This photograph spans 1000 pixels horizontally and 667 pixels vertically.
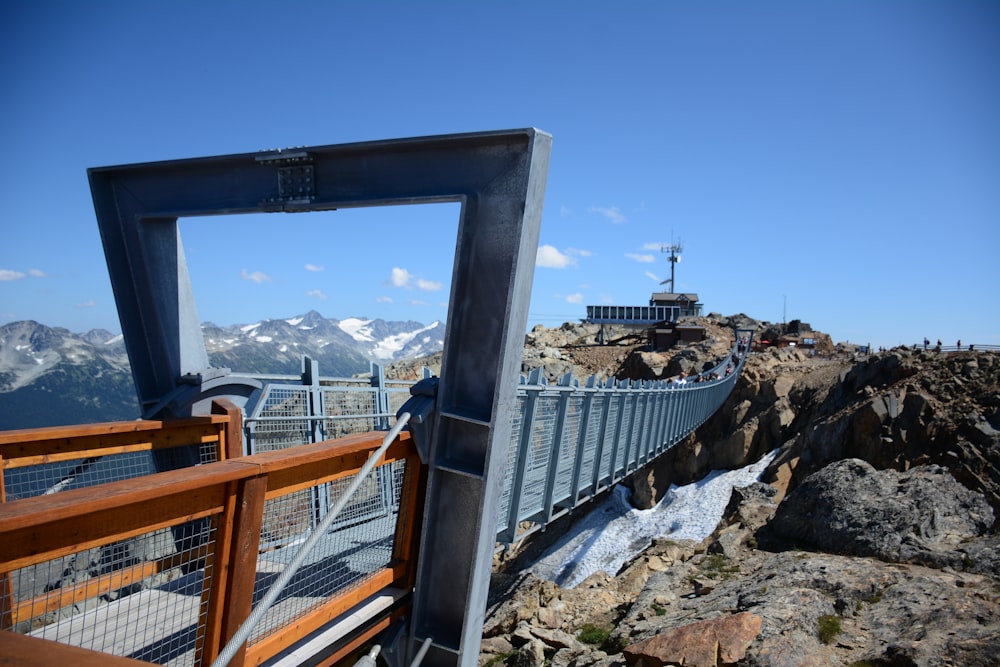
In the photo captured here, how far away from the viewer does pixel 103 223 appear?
15.8 feet

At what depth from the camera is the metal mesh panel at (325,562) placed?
350 cm

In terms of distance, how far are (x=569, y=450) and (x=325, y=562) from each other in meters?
4.62

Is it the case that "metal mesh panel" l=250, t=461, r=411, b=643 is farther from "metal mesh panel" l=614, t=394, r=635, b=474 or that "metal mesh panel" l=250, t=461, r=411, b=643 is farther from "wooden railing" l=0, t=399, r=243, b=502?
"metal mesh panel" l=614, t=394, r=635, b=474

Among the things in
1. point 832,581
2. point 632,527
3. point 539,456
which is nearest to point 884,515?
point 832,581

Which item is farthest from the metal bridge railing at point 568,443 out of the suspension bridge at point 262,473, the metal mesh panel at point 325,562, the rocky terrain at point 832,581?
the suspension bridge at point 262,473

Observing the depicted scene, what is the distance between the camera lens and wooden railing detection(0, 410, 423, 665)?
2074 millimetres

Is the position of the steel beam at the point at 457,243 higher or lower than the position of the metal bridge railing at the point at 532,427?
higher

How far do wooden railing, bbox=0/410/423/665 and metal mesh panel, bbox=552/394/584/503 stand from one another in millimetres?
4185

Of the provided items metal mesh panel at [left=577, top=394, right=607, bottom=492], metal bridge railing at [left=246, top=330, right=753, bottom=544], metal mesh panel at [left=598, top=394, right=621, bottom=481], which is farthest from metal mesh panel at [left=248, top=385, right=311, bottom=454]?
metal mesh panel at [left=598, top=394, right=621, bottom=481]

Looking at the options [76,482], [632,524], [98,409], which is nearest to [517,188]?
[76,482]

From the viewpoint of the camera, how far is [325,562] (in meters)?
4.67

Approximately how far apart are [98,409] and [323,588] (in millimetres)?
160891

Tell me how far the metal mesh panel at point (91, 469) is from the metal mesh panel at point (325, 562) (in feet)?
2.47

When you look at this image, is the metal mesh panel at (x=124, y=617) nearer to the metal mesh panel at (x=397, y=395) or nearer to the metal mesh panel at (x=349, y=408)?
the metal mesh panel at (x=349, y=408)
